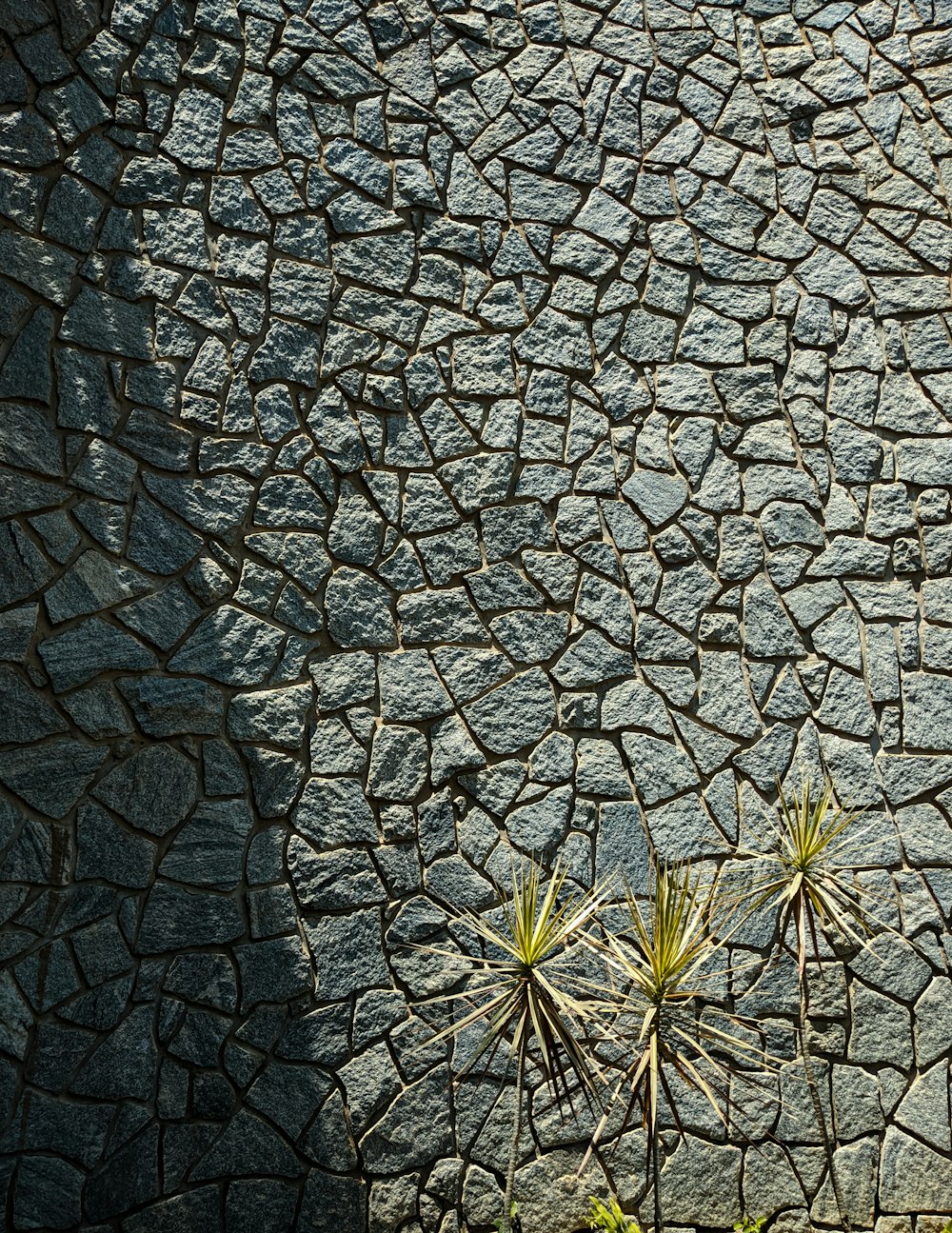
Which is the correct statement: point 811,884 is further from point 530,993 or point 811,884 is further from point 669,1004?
point 530,993

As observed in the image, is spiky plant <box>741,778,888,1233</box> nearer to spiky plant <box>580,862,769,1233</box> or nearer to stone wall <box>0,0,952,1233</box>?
stone wall <box>0,0,952,1233</box>

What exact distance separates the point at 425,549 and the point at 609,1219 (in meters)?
2.47

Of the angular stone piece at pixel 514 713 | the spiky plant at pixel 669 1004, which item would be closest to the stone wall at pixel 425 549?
the angular stone piece at pixel 514 713

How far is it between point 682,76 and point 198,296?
7.96 ft

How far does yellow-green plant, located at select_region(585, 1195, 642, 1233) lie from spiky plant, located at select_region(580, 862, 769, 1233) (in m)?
0.11

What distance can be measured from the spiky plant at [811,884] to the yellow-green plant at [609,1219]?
840mm

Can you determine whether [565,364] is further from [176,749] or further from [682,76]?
[176,749]

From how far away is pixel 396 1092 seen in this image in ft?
13.3

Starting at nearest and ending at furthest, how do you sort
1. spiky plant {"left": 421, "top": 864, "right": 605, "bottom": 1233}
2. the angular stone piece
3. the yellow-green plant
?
spiky plant {"left": 421, "top": 864, "right": 605, "bottom": 1233}, the yellow-green plant, the angular stone piece

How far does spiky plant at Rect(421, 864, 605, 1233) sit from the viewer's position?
3.46 meters

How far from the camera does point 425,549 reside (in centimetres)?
448

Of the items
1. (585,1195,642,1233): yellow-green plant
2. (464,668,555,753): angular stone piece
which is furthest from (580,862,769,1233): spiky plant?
(464,668,555,753): angular stone piece

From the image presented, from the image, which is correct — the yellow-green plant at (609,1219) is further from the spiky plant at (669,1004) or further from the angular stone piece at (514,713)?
the angular stone piece at (514,713)

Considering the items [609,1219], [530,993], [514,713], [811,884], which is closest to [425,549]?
[514,713]
